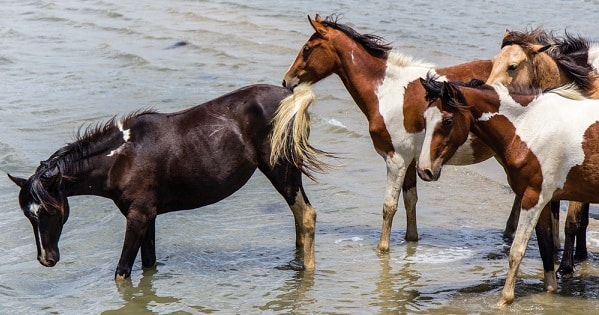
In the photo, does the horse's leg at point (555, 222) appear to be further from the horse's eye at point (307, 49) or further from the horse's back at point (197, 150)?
the horse's eye at point (307, 49)

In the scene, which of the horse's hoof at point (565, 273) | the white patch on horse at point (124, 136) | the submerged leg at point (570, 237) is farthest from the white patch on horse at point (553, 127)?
the white patch on horse at point (124, 136)

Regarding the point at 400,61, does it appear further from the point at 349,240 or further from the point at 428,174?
the point at 428,174

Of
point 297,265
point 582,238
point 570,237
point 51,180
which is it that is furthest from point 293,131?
point 582,238

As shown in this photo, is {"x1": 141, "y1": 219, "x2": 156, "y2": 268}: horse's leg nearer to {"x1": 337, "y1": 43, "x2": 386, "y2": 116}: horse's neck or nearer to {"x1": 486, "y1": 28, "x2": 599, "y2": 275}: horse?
{"x1": 337, "y1": 43, "x2": 386, "y2": 116}: horse's neck

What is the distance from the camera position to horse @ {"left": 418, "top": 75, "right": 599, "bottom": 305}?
22.9 ft

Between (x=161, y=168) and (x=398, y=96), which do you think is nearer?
(x=161, y=168)

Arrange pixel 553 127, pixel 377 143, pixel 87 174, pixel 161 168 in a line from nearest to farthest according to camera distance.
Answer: pixel 553 127 → pixel 87 174 → pixel 161 168 → pixel 377 143

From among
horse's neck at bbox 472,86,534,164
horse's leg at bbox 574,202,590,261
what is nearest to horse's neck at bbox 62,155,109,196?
horse's neck at bbox 472,86,534,164

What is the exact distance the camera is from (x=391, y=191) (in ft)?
29.2

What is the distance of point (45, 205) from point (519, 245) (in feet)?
12.4

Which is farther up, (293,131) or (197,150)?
(293,131)

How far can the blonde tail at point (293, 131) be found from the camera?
8.24 m

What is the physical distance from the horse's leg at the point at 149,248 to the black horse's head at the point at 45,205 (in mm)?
845

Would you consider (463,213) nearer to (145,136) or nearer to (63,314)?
(145,136)
